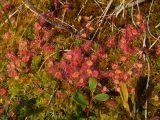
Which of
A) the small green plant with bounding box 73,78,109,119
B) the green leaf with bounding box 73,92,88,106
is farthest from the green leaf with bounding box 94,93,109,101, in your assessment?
the green leaf with bounding box 73,92,88,106

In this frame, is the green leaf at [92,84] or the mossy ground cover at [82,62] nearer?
the green leaf at [92,84]

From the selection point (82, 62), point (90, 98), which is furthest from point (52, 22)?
point (90, 98)

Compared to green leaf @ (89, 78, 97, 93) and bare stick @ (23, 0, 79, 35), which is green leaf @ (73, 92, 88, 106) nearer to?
green leaf @ (89, 78, 97, 93)

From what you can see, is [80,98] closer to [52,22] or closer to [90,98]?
[90,98]

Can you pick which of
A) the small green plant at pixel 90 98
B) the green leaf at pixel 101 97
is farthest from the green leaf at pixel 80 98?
the green leaf at pixel 101 97

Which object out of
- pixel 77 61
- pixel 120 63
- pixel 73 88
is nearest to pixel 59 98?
pixel 73 88

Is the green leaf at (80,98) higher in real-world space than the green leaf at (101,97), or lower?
higher

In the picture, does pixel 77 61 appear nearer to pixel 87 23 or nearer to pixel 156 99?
pixel 87 23

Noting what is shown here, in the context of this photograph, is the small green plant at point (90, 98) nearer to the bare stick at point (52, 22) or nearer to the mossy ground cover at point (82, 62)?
the mossy ground cover at point (82, 62)
